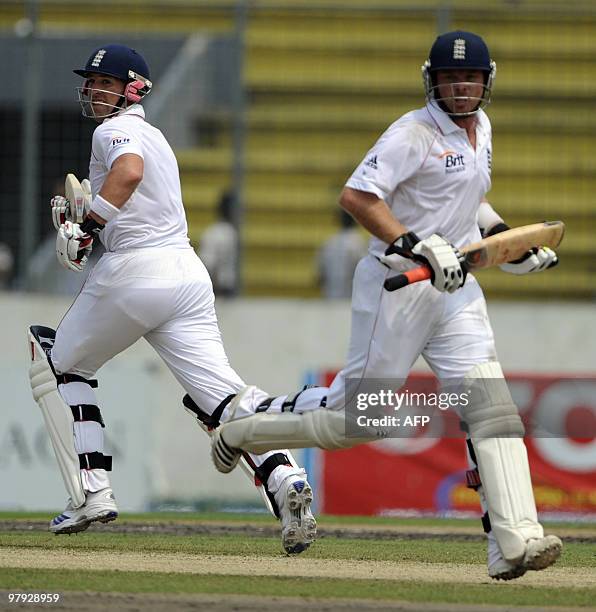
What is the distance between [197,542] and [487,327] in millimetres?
2203

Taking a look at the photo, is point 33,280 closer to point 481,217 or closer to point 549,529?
point 549,529

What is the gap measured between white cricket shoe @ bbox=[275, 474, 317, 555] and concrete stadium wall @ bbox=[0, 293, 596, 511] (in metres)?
5.54

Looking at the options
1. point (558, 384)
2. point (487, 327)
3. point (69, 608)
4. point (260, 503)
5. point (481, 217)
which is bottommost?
point (260, 503)

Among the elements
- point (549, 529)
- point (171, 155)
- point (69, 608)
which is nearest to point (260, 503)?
point (549, 529)

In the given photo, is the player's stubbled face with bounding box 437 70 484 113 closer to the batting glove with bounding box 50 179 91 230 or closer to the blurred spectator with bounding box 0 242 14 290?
the batting glove with bounding box 50 179 91 230

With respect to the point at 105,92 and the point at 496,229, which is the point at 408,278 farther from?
the point at 105,92

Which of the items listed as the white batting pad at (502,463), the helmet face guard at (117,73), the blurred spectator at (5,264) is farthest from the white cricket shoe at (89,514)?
the blurred spectator at (5,264)

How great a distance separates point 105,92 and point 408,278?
7.09 feet

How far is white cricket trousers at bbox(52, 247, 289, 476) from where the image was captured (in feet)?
23.3

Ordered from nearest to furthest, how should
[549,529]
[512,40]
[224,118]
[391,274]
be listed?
[391,274] < [549,529] < [224,118] < [512,40]

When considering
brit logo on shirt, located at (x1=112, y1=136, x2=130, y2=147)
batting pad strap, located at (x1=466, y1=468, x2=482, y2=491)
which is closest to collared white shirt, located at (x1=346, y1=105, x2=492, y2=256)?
batting pad strap, located at (x1=466, y1=468, x2=482, y2=491)

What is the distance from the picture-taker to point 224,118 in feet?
43.9

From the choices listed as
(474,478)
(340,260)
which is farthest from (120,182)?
(340,260)

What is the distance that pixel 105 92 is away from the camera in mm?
7316
